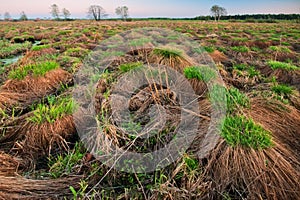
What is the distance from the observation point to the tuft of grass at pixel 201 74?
380cm

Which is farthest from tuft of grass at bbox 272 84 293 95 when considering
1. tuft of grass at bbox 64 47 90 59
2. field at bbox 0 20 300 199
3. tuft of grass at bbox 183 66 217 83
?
tuft of grass at bbox 64 47 90 59

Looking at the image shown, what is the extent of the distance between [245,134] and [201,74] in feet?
6.03

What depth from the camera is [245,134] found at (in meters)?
2.24

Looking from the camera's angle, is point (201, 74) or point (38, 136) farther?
point (201, 74)

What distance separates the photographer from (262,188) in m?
1.96

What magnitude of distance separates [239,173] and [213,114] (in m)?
0.84

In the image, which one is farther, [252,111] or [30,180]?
[252,111]

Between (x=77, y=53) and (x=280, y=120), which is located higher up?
(x=77, y=53)

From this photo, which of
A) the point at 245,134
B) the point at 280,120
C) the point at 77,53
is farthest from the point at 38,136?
the point at 77,53

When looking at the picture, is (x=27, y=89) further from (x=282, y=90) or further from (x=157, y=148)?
(x=282, y=90)

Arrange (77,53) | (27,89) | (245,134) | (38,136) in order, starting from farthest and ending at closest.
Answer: (77,53)
(27,89)
(38,136)
(245,134)

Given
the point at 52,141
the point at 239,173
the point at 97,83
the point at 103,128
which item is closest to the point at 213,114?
the point at 239,173

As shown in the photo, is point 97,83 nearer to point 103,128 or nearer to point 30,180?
point 103,128

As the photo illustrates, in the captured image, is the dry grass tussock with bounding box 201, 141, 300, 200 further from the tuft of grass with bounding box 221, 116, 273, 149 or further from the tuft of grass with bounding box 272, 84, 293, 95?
the tuft of grass with bounding box 272, 84, 293, 95
